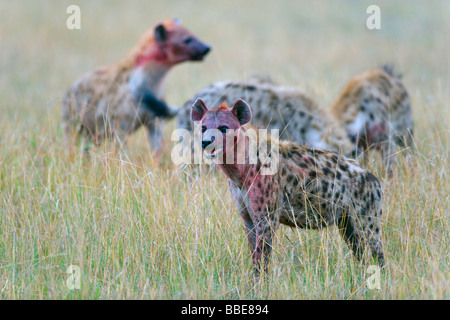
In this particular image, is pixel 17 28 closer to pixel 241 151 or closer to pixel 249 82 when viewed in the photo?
pixel 249 82

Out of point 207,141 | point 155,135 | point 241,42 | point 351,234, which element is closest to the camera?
point 207,141

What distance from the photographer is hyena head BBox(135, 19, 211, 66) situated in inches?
303

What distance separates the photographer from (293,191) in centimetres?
431

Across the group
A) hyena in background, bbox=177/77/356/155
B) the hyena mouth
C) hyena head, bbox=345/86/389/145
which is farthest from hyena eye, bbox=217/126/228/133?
hyena head, bbox=345/86/389/145

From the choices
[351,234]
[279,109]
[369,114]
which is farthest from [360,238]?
[369,114]

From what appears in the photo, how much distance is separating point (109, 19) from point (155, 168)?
35.7 ft

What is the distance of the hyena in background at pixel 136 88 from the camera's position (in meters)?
7.32

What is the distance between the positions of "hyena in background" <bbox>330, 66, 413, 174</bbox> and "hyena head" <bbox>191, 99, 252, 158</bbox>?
3.25 metres

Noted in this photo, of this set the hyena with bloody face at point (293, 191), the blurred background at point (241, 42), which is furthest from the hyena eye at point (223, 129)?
the blurred background at point (241, 42)

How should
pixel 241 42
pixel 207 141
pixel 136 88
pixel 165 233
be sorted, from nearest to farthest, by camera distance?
pixel 207 141 → pixel 165 233 → pixel 136 88 → pixel 241 42

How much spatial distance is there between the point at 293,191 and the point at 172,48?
3812 mm

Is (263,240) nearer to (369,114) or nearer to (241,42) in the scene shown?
(369,114)

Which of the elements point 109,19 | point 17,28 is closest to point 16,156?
point 17,28

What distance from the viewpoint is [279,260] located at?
4.56 metres
